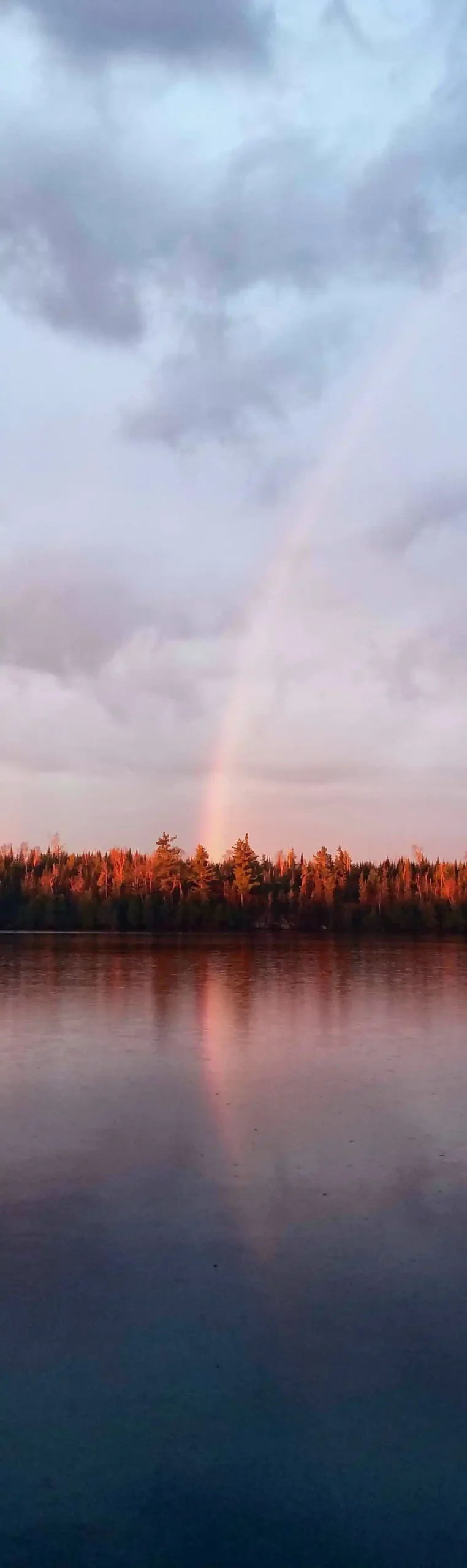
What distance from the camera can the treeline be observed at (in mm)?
127750

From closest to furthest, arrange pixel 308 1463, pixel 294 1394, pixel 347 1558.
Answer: pixel 347 1558 → pixel 308 1463 → pixel 294 1394

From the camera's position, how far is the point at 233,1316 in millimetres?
8602

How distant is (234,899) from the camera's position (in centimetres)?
12850

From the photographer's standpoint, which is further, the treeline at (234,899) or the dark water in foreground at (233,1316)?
the treeline at (234,899)

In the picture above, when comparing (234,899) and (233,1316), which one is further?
(234,899)

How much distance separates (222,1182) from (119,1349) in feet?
15.0

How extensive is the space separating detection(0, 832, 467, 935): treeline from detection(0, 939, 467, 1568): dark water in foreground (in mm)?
108259

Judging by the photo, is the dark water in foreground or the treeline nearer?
the dark water in foreground

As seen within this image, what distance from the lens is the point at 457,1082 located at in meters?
18.5

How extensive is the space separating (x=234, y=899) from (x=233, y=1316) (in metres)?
120

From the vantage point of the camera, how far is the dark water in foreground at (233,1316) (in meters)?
6.00

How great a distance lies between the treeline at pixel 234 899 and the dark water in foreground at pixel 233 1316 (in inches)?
4262

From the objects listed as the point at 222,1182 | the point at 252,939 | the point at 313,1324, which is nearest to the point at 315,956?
the point at 252,939

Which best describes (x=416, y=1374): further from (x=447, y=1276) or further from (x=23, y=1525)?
(x=23, y=1525)
